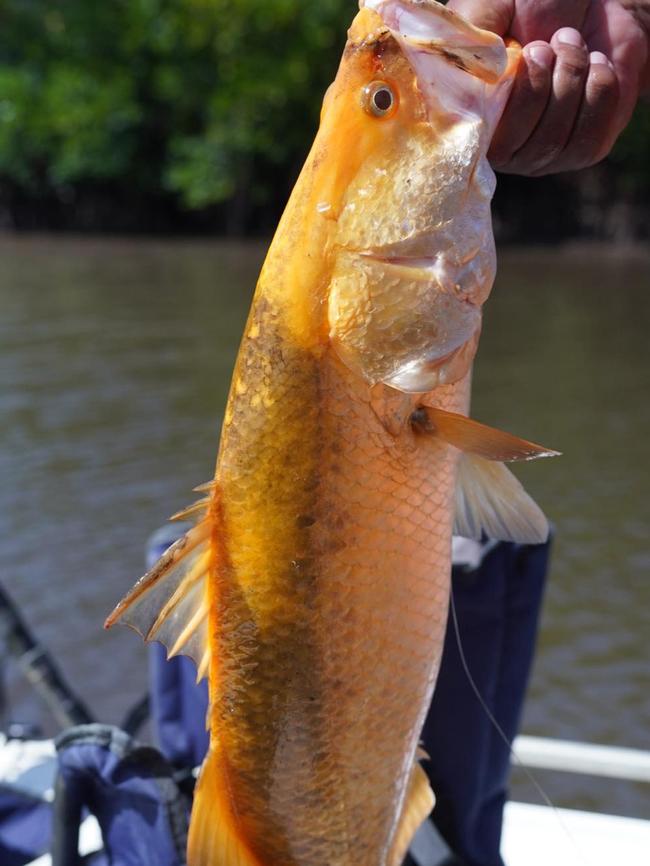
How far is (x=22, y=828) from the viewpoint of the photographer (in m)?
3.11

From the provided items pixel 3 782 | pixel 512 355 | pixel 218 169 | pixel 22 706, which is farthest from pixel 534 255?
pixel 3 782

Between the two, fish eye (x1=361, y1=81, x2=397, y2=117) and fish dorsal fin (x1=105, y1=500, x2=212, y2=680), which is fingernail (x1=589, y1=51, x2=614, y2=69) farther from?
fish dorsal fin (x1=105, y1=500, x2=212, y2=680)

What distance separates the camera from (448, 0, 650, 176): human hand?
179cm

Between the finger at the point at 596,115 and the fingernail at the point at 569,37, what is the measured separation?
33mm

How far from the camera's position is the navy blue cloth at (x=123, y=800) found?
2.47 metres

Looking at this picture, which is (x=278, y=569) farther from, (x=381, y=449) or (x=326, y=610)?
(x=381, y=449)

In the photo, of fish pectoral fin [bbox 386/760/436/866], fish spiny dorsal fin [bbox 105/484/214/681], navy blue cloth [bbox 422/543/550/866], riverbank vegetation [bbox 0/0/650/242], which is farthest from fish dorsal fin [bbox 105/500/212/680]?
riverbank vegetation [bbox 0/0/650/242]

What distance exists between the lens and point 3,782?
3.28 meters

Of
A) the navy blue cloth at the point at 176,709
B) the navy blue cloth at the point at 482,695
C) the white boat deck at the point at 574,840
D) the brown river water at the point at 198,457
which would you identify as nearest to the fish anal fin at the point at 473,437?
the navy blue cloth at the point at 482,695

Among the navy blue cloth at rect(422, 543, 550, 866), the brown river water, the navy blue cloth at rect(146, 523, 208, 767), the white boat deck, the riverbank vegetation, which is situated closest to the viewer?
A: the navy blue cloth at rect(422, 543, 550, 866)

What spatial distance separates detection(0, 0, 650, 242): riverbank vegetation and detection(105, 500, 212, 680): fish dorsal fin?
34466 mm

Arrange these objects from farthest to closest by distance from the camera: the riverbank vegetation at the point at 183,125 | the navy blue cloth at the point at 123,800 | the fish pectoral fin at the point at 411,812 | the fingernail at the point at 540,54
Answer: the riverbank vegetation at the point at 183,125 → the navy blue cloth at the point at 123,800 → the fish pectoral fin at the point at 411,812 → the fingernail at the point at 540,54

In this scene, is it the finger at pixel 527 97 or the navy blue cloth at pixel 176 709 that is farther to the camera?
the navy blue cloth at pixel 176 709

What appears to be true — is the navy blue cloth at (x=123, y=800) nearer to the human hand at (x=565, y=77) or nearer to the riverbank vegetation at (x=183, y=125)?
the human hand at (x=565, y=77)
